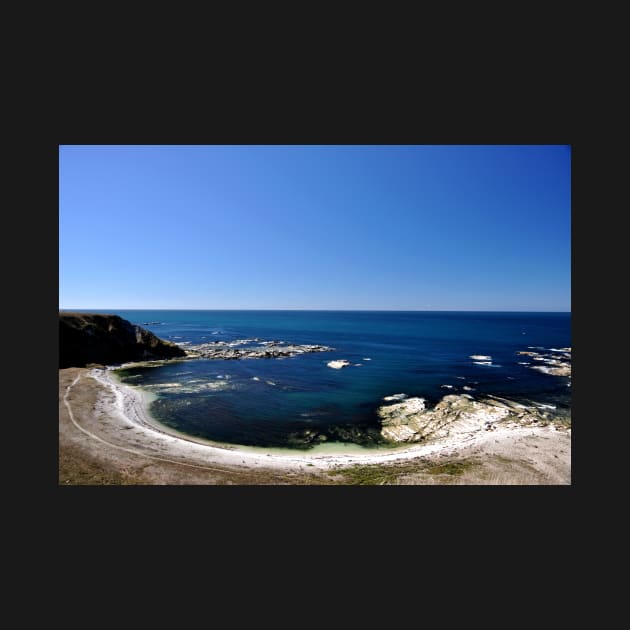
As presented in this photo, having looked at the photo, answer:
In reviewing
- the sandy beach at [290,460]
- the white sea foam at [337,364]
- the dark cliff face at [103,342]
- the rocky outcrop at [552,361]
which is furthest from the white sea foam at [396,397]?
the dark cliff face at [103,342]

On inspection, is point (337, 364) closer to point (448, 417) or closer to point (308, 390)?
point (308, 390)

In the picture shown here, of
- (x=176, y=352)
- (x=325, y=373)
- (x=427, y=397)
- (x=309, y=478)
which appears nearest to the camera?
(x=309, y=478)

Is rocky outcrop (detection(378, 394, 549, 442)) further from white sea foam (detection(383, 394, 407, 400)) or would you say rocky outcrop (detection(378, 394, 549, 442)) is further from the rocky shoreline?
white sea foam (detection(383, 394, 407, 400))

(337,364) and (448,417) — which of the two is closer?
(448,417)

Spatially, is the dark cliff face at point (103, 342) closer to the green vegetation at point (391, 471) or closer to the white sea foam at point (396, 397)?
the white sea foam at point (396, 397)

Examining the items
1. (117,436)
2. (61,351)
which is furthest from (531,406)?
(61,351)

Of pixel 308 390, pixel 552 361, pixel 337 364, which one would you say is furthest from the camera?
pixel 552 361

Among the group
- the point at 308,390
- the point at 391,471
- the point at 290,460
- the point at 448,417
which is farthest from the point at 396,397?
the point at 290,460

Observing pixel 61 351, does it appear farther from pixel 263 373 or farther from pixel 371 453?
pixel 371 453
